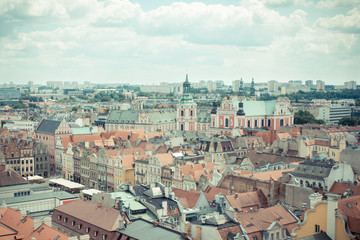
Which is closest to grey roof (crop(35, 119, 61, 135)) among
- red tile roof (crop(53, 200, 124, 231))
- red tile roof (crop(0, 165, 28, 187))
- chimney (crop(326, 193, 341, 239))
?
red tile roof (crop(0, 165, 28, 187))

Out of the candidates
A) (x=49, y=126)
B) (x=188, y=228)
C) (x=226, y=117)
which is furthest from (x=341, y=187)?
(x=226, y=117)

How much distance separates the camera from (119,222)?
48.8 m

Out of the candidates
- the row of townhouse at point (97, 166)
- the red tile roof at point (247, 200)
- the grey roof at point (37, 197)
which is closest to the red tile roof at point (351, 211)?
the red tile roof at point (247, 200)

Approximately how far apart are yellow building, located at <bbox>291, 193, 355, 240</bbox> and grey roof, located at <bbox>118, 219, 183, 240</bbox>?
1160cm

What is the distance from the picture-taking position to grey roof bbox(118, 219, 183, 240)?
44344mm

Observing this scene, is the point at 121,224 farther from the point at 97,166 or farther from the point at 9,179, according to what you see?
the point at 97,166

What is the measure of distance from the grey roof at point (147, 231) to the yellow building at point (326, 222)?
11.6 metres

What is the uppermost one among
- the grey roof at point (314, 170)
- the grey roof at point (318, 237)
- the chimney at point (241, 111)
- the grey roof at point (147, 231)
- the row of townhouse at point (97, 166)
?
the chimney at point (241, 111)

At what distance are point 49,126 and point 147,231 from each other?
103 m

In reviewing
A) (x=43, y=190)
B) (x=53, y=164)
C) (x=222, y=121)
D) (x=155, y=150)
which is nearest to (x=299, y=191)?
(x=43, y=190)

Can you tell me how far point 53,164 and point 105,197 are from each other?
74212 millimetres

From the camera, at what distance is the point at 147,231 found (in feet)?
152

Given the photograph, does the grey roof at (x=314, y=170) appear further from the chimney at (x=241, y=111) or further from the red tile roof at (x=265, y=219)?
the chimney at (x=241, y=111)

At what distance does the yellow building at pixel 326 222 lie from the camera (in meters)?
38.0
